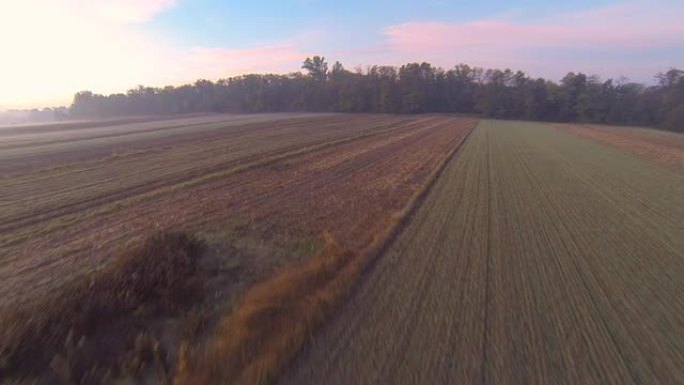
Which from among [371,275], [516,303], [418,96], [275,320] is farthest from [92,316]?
[418,96]

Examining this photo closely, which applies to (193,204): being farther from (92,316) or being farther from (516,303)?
(516,303)

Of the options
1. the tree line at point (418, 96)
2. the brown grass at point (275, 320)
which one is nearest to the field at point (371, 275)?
the brown grass at point (275, 320)

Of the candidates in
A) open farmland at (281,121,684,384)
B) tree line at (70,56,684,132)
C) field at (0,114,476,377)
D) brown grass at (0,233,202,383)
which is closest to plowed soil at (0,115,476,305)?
field at (0,114,476,377)

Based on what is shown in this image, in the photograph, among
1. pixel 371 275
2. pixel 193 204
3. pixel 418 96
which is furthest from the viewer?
pixel 418 96

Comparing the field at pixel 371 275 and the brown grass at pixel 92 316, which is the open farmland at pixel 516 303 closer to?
the field at pixel 371 275

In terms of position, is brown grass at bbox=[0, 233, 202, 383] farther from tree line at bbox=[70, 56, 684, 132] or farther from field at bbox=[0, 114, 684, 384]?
tree line at bbox=[70, 56, 684, 132]

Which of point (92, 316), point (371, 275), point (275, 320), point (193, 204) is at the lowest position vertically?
point (193, 204)

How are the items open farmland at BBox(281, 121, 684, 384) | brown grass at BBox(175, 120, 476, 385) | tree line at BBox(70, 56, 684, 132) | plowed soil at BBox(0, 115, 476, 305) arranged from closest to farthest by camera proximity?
brown grass at BBox(175, 120, 476, 385), open farmland at BBox(281, 121, 684, 384), plowed soil at BBox(0, 115, 476, 305), tree line at BBox(70, 56, 684, 132)
